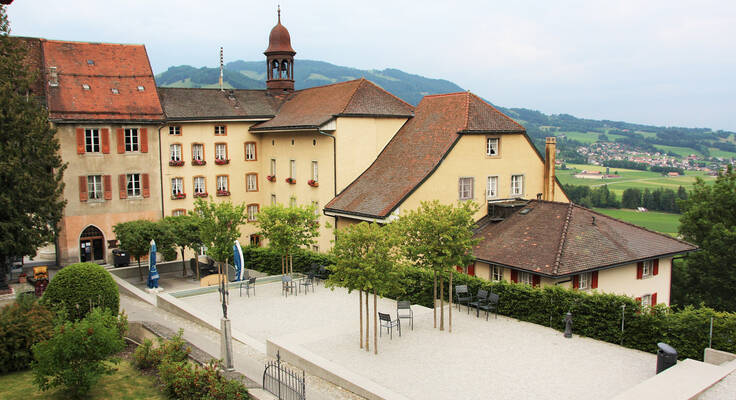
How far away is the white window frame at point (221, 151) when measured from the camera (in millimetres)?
41281

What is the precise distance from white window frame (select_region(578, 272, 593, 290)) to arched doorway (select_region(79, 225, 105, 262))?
28.2m

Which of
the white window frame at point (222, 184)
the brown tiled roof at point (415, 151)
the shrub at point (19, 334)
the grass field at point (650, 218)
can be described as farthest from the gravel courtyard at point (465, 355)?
the grass field at point (650, 218)

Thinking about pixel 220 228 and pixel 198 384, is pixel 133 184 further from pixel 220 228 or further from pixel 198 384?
pixel 198 384

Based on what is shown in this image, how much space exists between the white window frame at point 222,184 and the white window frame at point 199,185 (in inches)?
38.6

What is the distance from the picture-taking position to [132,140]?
37.6 metres

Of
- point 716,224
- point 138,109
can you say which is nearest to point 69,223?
point 138,109

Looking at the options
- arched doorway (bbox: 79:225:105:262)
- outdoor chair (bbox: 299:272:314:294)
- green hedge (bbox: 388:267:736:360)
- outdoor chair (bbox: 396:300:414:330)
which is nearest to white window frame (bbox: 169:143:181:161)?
arched doorway (bbox: 79:225:105:262)

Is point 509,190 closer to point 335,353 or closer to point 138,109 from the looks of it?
point 335,353

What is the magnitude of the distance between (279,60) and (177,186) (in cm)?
1324

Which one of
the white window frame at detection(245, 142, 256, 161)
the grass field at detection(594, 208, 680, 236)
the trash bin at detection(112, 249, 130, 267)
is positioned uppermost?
the white window frame at detection(245, 142, 256, 161)

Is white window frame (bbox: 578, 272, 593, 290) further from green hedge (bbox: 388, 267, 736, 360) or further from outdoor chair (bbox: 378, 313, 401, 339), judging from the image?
outdoor chair (bbox: 378, 313, 401, 339)

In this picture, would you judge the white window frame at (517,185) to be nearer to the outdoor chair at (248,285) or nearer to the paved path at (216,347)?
the outdoor chair at (248,285)

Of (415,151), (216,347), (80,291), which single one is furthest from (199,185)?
(216,347)

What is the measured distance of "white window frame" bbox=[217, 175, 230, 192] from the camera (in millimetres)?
41719
